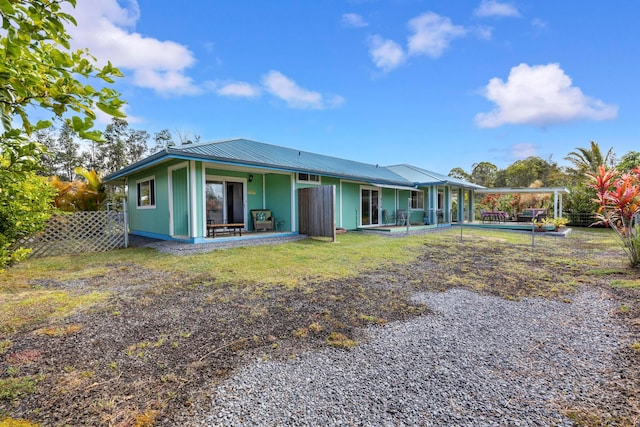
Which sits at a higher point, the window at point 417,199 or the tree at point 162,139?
the tree at point 162,139

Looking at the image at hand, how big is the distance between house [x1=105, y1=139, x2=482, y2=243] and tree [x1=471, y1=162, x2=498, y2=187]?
105 ft

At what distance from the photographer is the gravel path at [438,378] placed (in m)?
1.99

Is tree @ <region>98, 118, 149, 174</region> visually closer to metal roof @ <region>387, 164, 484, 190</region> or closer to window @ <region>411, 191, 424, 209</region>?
metal roof @ <region>387, 164, 484, 190</region>

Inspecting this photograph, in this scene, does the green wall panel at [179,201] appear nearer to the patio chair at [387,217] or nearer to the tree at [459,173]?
the patio chair at [387,217]

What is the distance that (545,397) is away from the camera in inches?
85.1

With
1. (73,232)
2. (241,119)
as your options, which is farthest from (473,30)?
(241,119)

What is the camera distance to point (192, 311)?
3.90 metres

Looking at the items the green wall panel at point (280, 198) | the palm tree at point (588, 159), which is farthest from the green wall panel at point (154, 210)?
the palm tree at point (588, 159)

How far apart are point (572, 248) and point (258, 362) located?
37.3 feet

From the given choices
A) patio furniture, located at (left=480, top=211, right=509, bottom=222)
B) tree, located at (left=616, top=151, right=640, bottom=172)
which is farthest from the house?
tree, located at (left=616, top=151, right=640, bottom=172)

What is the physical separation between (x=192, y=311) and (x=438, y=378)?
122 inches

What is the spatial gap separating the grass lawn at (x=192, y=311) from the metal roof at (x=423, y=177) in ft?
36.2

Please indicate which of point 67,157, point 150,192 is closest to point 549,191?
point 150,192

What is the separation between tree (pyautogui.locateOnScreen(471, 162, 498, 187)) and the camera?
141 feet
